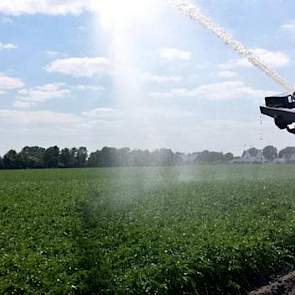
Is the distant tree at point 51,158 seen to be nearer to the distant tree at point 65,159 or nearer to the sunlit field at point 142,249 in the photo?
the distant tree at point 65,159

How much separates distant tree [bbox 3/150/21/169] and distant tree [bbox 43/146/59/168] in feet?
13.7

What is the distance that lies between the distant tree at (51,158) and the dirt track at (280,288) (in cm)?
8391

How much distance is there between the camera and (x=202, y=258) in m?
10.5

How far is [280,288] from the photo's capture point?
1048 cm

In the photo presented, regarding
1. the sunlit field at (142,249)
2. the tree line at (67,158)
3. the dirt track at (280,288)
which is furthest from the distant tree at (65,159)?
the dirt track at (280,288)

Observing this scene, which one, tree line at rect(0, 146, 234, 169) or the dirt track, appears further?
tree line at rect(0, 146, 234, 169)

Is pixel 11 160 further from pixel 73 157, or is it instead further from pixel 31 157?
pixel 73 157

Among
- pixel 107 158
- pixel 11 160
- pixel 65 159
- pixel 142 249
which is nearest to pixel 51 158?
pixel 65 159

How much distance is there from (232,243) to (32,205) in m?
10.0

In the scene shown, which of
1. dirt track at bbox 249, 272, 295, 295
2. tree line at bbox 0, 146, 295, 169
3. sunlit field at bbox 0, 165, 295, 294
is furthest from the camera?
tree line at bbox 0, 146, 295, 169

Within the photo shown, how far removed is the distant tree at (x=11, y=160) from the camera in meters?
91.1

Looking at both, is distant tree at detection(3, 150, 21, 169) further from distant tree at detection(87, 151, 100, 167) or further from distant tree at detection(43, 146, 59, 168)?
distant tree at detection(87, 151, 100, 167)

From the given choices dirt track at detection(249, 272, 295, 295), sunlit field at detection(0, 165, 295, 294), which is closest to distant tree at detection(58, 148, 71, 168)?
sunlit field at detection(0, 165, 295, 294)

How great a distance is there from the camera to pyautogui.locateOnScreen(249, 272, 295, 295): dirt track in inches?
404
